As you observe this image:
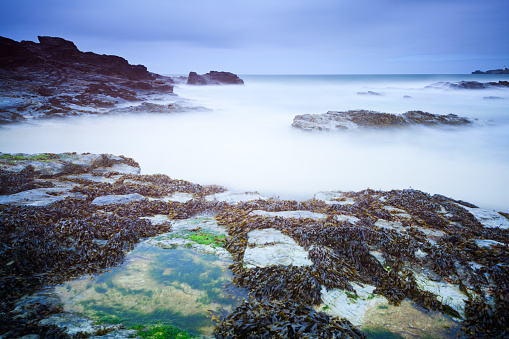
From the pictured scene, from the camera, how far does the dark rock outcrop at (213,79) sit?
5650 centimetres

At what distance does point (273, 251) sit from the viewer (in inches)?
149

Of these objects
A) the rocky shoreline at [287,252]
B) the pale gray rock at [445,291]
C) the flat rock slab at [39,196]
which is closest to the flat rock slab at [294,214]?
the rocky shoreline at [287,252]

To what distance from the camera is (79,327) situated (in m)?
2.50

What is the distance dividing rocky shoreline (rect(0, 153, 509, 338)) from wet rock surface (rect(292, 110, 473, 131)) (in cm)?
730

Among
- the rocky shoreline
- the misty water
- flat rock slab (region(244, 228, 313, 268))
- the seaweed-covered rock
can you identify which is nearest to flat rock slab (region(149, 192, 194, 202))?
the rocky shoreline

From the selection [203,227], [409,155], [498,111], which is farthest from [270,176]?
[498,111]

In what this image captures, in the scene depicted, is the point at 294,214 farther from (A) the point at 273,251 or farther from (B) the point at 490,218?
(B) the point at 490,218

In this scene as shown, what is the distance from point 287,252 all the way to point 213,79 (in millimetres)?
59009

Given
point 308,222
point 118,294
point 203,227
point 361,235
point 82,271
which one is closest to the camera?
point 118,294

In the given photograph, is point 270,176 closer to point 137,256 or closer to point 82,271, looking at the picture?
point 137,256

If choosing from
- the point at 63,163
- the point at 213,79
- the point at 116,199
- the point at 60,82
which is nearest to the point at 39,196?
the point at 116,199

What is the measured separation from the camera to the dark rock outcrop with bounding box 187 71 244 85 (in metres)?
56.5

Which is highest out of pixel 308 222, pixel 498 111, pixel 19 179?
pixel 498 111

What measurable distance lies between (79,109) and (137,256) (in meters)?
17.3
